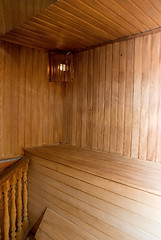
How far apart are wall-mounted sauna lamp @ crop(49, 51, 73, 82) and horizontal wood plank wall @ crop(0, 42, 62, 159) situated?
13 centimetres

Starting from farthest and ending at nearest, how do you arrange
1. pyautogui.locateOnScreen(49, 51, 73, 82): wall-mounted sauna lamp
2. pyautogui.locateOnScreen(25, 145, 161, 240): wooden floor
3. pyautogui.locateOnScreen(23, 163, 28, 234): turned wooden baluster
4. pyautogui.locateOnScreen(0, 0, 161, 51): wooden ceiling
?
1. pyautogui.locateOnScreen(49, 51, 73, 82): wall-mounted sauna lamp
2. pyautogui.locateOnScreen(23, 163, 28, 234): turned wooden baluster
3. pyautogui.locateOnScreen(0, 0, 161, 51): wooden ceiling
4. pyautogui.locateOnScreen(25, 145, 161, 240): wooden floor

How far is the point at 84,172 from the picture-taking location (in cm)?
198

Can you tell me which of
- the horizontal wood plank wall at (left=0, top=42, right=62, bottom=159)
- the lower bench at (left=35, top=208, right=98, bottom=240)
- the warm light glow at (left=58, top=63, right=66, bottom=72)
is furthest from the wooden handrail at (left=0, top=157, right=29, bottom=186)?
the warm light glow at (left=58, top=63, right=66, bottom=72)

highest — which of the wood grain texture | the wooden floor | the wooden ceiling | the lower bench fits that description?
the wood grain texture

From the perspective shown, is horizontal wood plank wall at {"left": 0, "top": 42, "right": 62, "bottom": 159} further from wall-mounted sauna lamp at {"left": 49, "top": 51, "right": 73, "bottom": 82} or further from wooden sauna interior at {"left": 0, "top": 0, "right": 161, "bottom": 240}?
wall-mounted sauna lamp at {"left": 49, "top": 51, "right": 73, "bottom": 82}

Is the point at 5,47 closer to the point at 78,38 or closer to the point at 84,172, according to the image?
the point at 78,38

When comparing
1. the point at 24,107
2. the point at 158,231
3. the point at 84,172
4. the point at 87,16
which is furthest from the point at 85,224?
the point at 87,16

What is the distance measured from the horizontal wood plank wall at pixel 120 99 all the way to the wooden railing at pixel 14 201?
3.46ft

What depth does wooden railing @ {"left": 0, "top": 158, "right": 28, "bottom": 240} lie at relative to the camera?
89.2 inches

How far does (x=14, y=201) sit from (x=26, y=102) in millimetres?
1420

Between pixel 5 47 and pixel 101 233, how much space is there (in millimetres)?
2574

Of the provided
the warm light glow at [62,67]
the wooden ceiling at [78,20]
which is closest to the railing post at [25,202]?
the warm light glow at [62,67]

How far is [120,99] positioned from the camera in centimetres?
254

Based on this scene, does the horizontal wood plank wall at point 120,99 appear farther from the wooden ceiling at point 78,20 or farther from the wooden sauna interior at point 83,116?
the wooden ceiling at point 78,20
